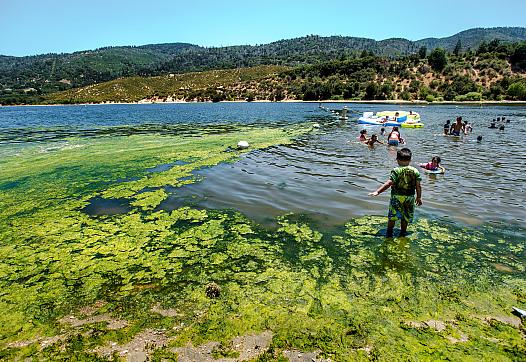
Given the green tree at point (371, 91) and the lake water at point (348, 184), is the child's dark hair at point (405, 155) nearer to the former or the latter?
the lake water at point (348, 184)

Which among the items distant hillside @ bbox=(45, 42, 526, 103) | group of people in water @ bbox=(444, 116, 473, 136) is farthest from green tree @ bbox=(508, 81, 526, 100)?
group of people in water @ bbox=(444, 116, 473, 136)

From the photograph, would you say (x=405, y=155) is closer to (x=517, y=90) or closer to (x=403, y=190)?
(x=403, y=190)

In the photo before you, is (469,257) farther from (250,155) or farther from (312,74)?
(312,74)

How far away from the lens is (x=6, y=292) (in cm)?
632

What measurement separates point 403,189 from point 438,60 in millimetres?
125013

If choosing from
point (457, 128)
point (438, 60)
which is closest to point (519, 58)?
point (438, 60)

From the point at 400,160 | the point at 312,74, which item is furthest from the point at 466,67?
the point at 400,160

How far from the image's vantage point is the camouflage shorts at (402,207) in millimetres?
7871

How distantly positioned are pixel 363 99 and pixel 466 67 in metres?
34.0

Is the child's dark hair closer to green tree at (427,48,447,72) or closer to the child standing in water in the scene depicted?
the child standing in water

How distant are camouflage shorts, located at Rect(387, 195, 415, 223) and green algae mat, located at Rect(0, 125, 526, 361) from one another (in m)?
0.59

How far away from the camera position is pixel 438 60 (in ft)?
372

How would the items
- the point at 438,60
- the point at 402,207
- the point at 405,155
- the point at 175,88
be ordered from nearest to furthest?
the point at 405,155
the point at 402,207
the point at 438,60
the point at 175,88

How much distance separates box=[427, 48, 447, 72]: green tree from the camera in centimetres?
11212
